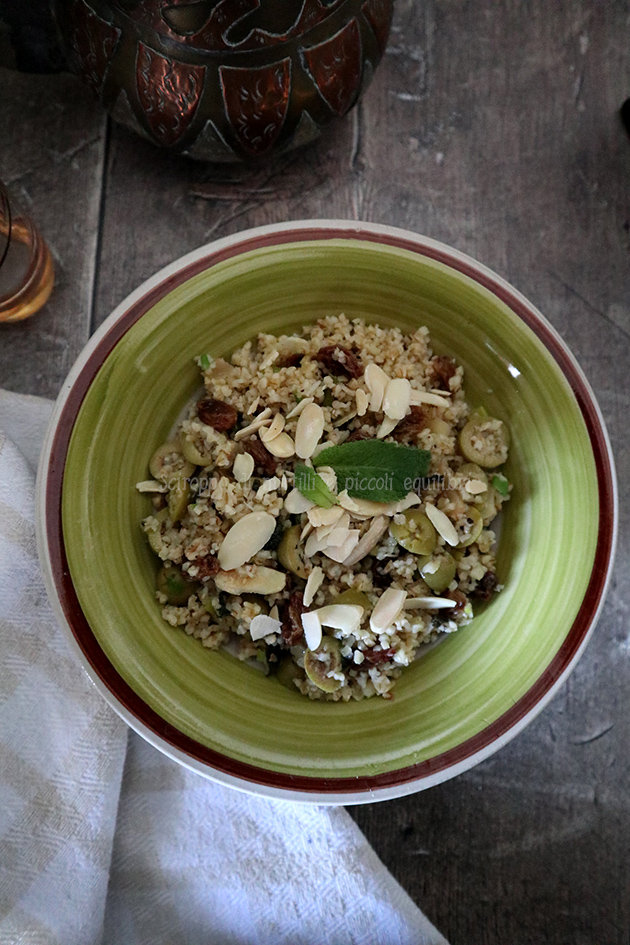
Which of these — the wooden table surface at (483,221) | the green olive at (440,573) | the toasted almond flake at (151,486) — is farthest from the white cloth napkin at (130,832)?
the green olive at (440,573)

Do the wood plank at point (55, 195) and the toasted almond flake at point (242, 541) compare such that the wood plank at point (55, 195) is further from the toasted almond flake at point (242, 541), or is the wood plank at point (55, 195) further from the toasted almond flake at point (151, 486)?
the toasted almond flake at point (242, 541)

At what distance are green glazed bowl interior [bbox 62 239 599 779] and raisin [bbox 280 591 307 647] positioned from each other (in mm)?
81

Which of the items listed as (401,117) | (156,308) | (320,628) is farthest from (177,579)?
(401,117)

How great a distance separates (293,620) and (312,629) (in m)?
0.04

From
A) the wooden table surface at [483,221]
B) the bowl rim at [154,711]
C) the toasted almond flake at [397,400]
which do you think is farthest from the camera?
the wooden table surface at [483,221]

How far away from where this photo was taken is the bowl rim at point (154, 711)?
2.92 ft

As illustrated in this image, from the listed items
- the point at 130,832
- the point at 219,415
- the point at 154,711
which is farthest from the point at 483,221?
the point at 130,832

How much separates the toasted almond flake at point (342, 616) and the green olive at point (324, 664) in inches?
1.4

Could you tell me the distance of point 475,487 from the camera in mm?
1002

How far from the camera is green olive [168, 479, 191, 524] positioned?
1.00 metres

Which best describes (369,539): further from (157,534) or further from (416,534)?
(157,534)

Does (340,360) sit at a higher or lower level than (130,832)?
→ higher

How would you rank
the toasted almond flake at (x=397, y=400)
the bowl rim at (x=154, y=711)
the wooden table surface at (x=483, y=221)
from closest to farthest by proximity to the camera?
1. the bowl rim at (x=154, y=711)
2. the toasted almond flake at (x=397, y=400)
3. the wooden table surface at (x=483, y=221)

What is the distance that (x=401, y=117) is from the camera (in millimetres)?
1422
